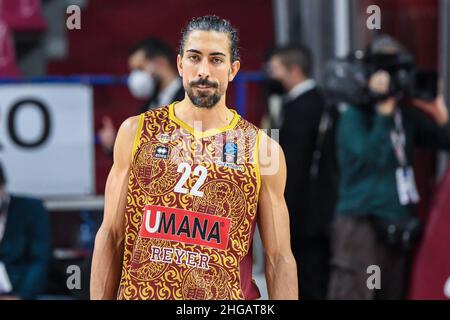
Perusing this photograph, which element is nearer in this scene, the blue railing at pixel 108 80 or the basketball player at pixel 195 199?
the basketball player at pixel 195 199

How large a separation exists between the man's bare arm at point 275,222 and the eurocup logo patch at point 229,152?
0.09 m

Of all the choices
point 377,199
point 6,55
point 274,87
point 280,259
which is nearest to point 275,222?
point 280,259

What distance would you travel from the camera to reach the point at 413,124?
23.3 feet

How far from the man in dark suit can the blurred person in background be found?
1.52m

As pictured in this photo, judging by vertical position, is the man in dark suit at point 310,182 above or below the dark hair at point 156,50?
below

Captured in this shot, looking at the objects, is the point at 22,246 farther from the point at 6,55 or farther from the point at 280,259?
the point at 280,259

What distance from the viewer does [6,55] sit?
8938mm

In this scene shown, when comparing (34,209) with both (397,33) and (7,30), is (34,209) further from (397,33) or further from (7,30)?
(397,33)

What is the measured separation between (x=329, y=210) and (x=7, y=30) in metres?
2.97

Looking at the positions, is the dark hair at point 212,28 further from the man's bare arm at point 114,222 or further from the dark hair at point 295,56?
the dark hair at point 295,56


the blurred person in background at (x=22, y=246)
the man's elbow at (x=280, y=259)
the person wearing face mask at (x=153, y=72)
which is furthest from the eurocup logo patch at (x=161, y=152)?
the blurred person in background at (x=22, y=246)

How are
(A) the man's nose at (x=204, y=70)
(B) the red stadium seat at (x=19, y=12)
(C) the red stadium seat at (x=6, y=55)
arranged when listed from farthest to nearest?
(B) the red stadium seat at (x=19, y=12), (C) the red stadium seat at (x=6, y=55), (A) the man's nose at (x=204, y=70)

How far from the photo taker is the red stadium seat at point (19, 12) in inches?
358

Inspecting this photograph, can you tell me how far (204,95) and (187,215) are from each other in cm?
39
